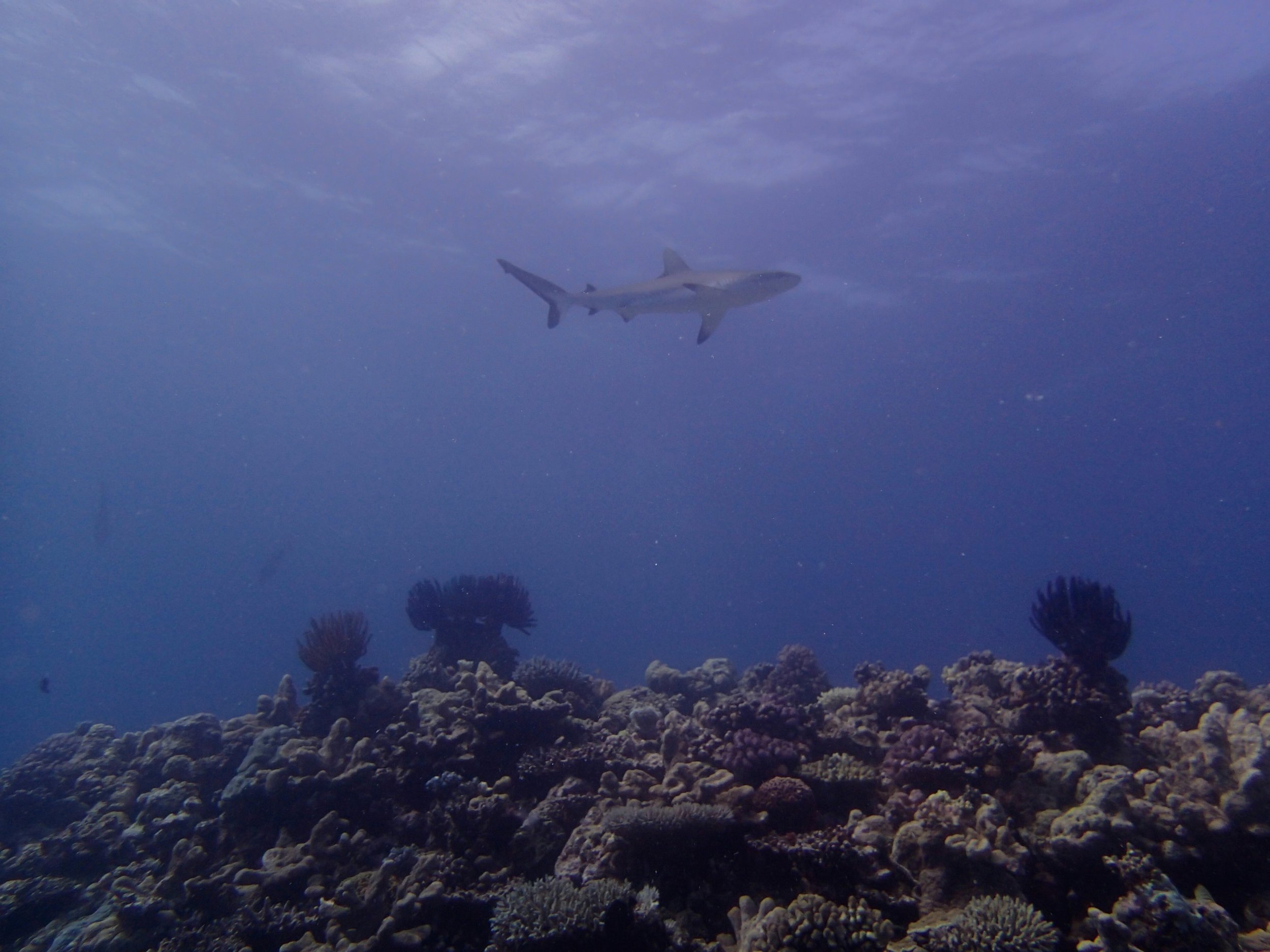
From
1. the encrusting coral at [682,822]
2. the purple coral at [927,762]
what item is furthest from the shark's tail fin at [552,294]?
the purple coral at [927,762]

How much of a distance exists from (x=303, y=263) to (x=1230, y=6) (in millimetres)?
47513

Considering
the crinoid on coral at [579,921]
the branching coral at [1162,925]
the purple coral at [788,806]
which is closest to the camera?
the branching coral at [1162,925]

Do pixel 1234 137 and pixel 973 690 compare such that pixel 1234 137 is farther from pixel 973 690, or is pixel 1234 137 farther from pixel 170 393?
pixel 170 393

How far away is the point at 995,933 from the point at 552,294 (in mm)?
13600

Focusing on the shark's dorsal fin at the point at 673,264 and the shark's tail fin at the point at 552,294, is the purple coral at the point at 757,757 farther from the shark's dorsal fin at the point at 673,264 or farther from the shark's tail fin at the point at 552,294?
the shark's dorsal fin at the point at 673,264

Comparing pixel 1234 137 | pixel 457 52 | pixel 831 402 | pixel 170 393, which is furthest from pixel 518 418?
pixel 1234 137

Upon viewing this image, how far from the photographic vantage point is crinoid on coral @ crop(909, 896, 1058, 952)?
155 inches

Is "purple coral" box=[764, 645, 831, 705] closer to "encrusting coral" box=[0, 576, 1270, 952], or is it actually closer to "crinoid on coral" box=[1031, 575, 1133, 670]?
"encrusting coral" box=[0, 576, 1270, 952]

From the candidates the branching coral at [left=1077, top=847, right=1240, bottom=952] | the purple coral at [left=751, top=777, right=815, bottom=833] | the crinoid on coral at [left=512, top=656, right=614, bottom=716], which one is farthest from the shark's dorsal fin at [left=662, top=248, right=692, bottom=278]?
the branching coral at [left=1077, top=847, right=1240, bottom=952]

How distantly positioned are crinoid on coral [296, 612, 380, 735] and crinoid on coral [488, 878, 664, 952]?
4.54m

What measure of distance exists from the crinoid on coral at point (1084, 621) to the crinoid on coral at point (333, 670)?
8405mm

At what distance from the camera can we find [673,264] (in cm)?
1530

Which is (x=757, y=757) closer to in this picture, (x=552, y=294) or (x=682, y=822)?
(x=682, y=822)

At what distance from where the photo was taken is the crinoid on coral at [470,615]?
37.2 feet
